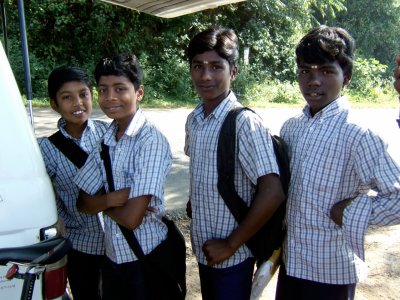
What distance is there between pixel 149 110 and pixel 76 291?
8861 mm

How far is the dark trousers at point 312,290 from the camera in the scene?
5.82ft

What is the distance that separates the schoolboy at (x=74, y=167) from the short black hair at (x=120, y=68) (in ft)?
1.17

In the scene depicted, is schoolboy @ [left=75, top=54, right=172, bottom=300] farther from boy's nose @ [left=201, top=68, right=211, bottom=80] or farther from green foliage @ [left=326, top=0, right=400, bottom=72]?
green foliage @ [left=326, top=0, right=400, bottom=72]

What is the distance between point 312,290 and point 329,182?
482mm

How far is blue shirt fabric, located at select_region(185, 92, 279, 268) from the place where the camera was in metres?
1.68

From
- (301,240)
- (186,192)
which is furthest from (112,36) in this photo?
(301,240)

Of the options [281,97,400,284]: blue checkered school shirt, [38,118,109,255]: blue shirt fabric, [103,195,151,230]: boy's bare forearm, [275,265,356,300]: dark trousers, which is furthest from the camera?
[38,118,109,255]: blue shirt fabric

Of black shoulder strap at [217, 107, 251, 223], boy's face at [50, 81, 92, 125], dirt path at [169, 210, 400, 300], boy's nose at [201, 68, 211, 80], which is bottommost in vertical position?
dirt path at [169, 210, 400, 300]

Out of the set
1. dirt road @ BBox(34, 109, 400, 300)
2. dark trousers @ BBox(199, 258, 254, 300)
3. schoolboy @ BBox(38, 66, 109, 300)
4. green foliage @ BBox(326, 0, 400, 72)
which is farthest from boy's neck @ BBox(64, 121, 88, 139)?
green foliage @ BBox(326, 0, 400, 72)

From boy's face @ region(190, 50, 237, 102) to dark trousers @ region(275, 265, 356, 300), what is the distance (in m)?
0.85

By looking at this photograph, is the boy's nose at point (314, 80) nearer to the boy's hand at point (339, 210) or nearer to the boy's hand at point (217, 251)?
the boy's hand at point (339, 210)

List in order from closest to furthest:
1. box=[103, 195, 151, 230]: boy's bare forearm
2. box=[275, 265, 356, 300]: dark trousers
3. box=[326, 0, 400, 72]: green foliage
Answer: box=[103, 195, 151, 230]: boy's bare forearm, box=[275, 265, 356, 300]: dark trousers, box=[326, 0, 400, 72]: green foliage

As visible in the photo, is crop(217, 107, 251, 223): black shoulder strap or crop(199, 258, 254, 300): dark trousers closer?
crop(217, 107, 251, 223): black shoulder strap

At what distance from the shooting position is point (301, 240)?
5.86 feet
